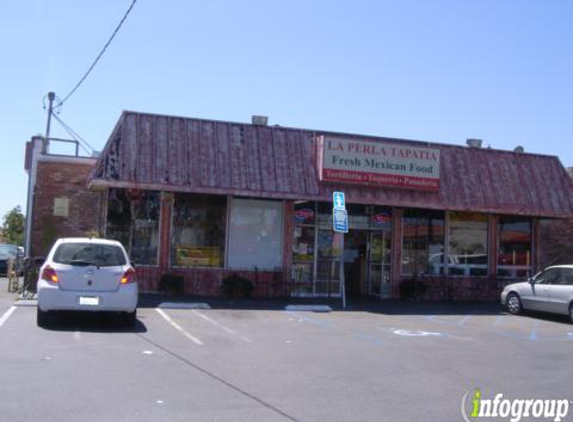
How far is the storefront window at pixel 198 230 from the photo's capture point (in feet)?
65.0

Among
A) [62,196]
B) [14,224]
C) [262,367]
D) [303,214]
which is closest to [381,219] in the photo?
[303,214]

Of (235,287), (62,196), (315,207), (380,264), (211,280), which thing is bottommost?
(235,287)

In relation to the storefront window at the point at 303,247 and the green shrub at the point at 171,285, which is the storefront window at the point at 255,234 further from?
the green shrub at the point at 171,285

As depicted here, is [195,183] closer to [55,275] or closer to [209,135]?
[209,135]

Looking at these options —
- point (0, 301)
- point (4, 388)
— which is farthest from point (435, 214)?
point (4, 388)

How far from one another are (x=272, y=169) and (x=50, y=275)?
8.80m

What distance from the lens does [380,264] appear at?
Result: 21984 mm

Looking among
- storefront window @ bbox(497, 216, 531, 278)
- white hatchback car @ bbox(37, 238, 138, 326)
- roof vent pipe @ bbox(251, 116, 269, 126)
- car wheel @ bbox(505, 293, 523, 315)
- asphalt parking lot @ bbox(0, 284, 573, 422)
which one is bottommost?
asphalt parking lot @ bbox(0, 284, 573, 422)

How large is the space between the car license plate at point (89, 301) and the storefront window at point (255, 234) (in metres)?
8.26

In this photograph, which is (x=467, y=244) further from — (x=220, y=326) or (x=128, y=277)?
(x=128, y=277)

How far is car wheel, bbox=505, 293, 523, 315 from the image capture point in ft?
61.8

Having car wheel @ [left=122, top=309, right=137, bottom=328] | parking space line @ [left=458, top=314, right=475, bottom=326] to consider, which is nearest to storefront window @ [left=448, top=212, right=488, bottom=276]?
parking space line @ [left=458, top=314, right=475, bottom=326]

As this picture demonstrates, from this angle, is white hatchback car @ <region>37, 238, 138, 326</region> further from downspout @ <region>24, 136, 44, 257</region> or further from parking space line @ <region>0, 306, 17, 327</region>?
downspout @ <region>24, 136, 44, 257</region>

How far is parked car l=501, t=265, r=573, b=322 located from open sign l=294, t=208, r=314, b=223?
20.5 ft
